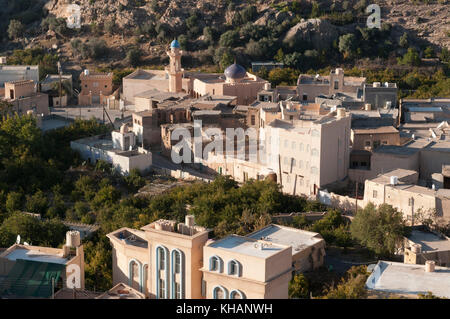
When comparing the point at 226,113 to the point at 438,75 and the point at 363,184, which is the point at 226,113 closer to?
the point at 363,184

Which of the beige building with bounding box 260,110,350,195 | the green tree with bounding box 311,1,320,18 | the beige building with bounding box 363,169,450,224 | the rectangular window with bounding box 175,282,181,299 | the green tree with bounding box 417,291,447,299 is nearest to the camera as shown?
the green tree with bounding box 417,291,447,299

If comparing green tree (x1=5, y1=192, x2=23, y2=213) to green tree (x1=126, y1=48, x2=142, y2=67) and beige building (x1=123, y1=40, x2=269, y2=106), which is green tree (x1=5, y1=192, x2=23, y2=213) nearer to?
beige building (x1=123, y1=40, x2=269, y2=106)

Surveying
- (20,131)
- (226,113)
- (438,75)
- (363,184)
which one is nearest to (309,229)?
(363,184)

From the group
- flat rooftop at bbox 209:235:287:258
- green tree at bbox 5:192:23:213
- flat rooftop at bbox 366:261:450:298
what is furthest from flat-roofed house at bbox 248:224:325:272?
green tree at bbox 5:192:23:213

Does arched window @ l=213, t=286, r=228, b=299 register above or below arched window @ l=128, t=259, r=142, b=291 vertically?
above

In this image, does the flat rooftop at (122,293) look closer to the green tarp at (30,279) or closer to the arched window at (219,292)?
the green tarp at (30,279)

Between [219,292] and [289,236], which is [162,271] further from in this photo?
[289,236]
